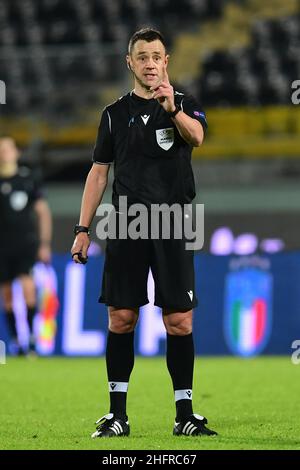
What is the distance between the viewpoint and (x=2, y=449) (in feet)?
15.5

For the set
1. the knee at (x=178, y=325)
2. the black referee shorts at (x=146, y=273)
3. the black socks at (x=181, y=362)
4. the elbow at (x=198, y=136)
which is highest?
the elbow at (x=198, y=136)

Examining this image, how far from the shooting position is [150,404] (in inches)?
270

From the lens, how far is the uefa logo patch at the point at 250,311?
1112cm

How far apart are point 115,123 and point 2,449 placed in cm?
159

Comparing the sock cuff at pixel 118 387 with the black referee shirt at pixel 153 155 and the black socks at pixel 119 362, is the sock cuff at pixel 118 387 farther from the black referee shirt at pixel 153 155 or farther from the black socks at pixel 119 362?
the black referee shirt at pixel 153 155

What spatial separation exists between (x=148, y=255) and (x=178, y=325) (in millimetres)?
350

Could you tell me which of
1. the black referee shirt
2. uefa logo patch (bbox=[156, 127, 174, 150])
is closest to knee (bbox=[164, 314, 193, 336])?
the black referee shirt

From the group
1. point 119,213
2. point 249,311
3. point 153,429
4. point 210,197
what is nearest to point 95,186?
point 119,213

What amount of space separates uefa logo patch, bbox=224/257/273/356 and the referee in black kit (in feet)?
19.1

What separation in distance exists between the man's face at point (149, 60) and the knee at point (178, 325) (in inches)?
42.1

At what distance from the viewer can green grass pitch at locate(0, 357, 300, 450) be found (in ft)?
16.3

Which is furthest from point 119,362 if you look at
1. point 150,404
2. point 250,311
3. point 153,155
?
point 250,311

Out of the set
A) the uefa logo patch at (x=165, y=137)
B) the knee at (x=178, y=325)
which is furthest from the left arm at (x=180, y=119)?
the knee at (x=178, y=325)

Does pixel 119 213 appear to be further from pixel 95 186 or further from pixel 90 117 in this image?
pixel 90 117
